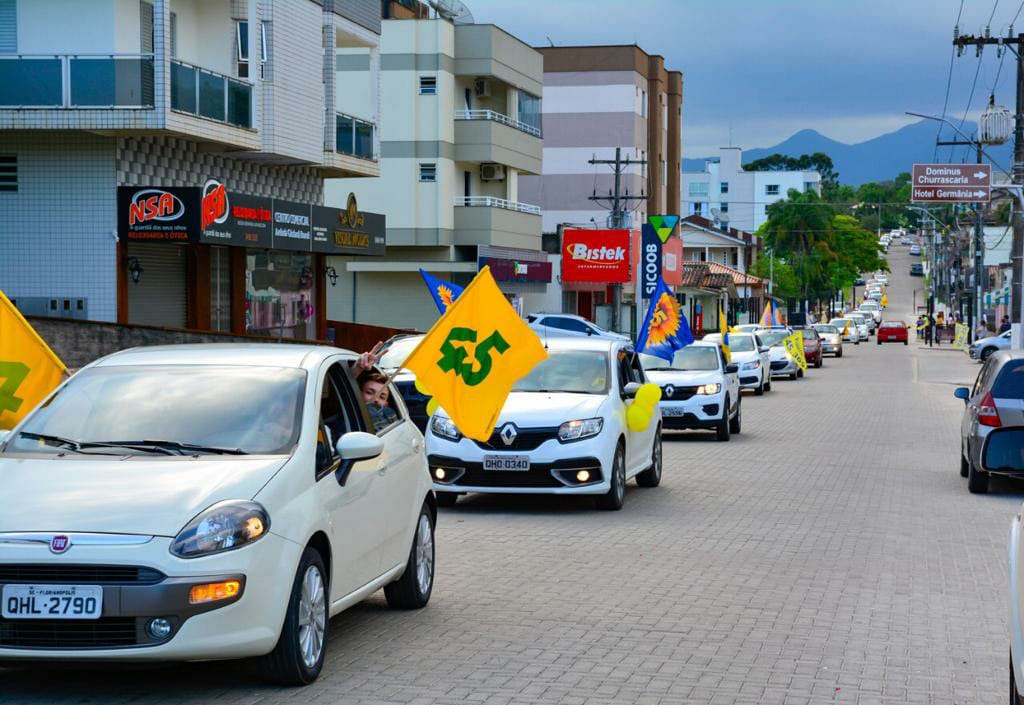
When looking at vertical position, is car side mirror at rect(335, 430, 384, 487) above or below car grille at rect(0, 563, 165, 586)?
above

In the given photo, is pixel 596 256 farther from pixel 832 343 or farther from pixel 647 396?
pixel 647 396

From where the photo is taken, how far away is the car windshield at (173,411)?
757 centimetres

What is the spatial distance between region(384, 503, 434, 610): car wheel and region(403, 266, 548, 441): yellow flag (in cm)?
229

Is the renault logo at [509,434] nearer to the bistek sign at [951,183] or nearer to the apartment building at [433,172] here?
the bistek sign at [951,183]

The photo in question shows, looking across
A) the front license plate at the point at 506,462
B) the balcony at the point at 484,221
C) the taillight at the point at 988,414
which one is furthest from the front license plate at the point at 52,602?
the balcony at the point at 484,221

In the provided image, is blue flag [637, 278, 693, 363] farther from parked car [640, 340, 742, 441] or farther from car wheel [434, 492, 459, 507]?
car wheel [434, 492, 459, 507]

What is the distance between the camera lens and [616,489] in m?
14.7

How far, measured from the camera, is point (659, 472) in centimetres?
1733

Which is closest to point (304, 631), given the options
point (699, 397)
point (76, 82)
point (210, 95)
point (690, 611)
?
point (690, 611)

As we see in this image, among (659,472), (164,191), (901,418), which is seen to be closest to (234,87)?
(164,191)

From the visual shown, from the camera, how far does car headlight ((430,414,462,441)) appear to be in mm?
14508

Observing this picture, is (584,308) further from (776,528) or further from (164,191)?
(776,528)

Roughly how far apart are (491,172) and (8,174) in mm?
29007

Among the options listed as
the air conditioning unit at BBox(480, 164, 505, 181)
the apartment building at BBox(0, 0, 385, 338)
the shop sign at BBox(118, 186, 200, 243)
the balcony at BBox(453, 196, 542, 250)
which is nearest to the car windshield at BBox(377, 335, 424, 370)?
the shop sign at BBox(118, 186, 200, 243)
